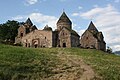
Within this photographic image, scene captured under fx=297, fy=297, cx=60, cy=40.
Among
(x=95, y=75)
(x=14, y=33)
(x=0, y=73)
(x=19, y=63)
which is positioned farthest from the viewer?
(x=14, y=33)

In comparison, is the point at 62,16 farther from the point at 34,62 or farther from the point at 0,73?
the point at 0,73

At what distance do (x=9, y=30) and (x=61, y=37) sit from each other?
21176 mm

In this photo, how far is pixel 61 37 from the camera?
6094 cm

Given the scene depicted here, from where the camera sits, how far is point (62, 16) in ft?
219

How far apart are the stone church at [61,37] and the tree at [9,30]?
8.90 meters

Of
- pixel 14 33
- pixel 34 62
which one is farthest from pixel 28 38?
pixel 34 62

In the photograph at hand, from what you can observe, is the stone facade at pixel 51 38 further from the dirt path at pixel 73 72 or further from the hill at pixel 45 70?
the dirt path at pixel 73 72

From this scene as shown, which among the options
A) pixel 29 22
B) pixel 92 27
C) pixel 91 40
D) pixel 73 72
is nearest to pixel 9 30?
pixel 29 22

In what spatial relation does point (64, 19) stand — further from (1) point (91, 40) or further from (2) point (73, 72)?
(2) point (73, 72)

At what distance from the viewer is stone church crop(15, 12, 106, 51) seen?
6009 cm

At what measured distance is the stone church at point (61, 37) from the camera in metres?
60.1

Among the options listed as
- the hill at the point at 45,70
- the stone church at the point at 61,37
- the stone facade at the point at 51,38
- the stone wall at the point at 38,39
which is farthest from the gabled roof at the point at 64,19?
the hill at the point at 45,70

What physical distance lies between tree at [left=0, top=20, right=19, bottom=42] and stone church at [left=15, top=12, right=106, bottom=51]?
8.90 m

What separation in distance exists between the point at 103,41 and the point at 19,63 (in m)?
42.8
